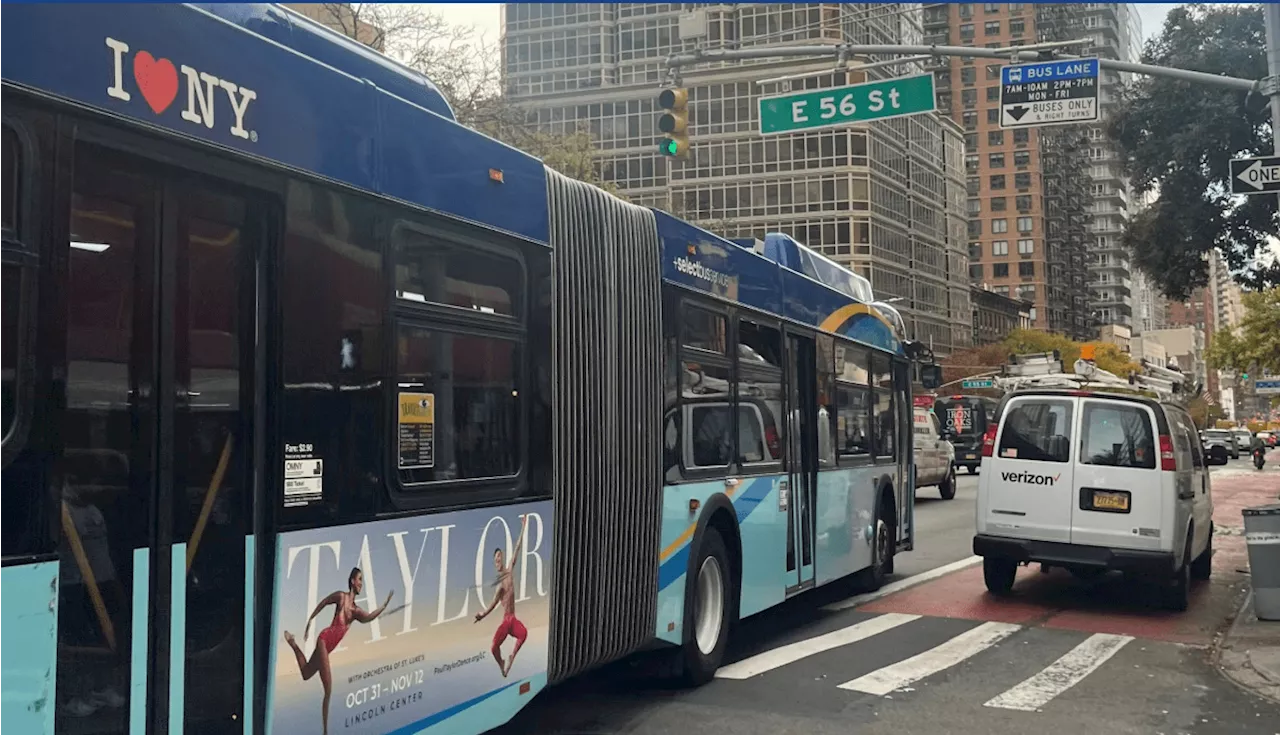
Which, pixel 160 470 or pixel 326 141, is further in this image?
pixel 326 141

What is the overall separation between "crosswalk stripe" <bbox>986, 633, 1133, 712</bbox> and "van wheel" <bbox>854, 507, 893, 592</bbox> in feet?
9.04

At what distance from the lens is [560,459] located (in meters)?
6.37

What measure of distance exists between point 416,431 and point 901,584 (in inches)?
386

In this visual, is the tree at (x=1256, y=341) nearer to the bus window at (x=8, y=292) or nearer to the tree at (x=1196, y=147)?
the tree at (x=1196, y=147)

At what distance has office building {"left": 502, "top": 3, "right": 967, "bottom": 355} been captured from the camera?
2606 inches

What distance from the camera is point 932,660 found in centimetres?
927

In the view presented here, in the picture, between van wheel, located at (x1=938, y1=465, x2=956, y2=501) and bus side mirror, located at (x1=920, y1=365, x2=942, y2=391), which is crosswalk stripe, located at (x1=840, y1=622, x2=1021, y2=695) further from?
van wheel, located at (x1=938, y1=465, x2=956, y2=501)

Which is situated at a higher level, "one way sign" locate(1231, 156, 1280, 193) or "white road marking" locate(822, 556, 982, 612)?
"one way sign" locate(1231, 156, 1280, 193)

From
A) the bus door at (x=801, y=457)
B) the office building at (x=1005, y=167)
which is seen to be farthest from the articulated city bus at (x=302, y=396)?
the office building at (x=1005, y=167)

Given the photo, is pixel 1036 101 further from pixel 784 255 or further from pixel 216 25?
pixel 216 25

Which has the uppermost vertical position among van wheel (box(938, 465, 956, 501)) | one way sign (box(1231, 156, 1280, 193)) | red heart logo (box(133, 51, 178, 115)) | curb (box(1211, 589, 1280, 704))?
one way sign (box(1231, 156, 1280, 193))

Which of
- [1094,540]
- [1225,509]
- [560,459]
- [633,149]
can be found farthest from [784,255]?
[633,149]

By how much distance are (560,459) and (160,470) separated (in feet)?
9.25

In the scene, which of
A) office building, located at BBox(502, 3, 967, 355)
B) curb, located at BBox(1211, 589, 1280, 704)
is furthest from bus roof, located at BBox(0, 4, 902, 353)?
office building, located at BBox(502, 3, 967, 355)
